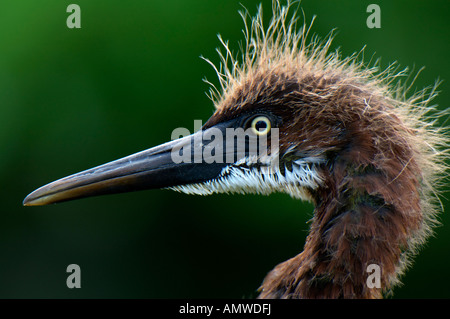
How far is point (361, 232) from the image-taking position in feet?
6.63

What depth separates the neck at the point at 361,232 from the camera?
203cm

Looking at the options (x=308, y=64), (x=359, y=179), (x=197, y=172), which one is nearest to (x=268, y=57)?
(x=308, y=64)

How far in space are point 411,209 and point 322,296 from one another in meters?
0.53

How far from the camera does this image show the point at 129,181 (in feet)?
7.82

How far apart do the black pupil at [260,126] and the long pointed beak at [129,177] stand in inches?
10.4

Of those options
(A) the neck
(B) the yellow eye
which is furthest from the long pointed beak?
(A) the neck

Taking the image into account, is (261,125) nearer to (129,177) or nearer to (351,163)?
(351,163)

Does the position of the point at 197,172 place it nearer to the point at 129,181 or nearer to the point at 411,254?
the point at 129,181

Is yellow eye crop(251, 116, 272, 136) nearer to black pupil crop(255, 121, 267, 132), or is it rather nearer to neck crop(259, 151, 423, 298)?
black pupil crop(255, 121, 267, 132)

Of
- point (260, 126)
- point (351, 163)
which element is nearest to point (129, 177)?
point (260, 126)

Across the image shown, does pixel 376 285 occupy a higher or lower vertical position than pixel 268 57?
lower

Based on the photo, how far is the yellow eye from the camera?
234 cm

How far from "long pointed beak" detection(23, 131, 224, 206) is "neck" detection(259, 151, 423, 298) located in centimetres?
64

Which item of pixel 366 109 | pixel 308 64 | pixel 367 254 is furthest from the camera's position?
pixel 308 64
